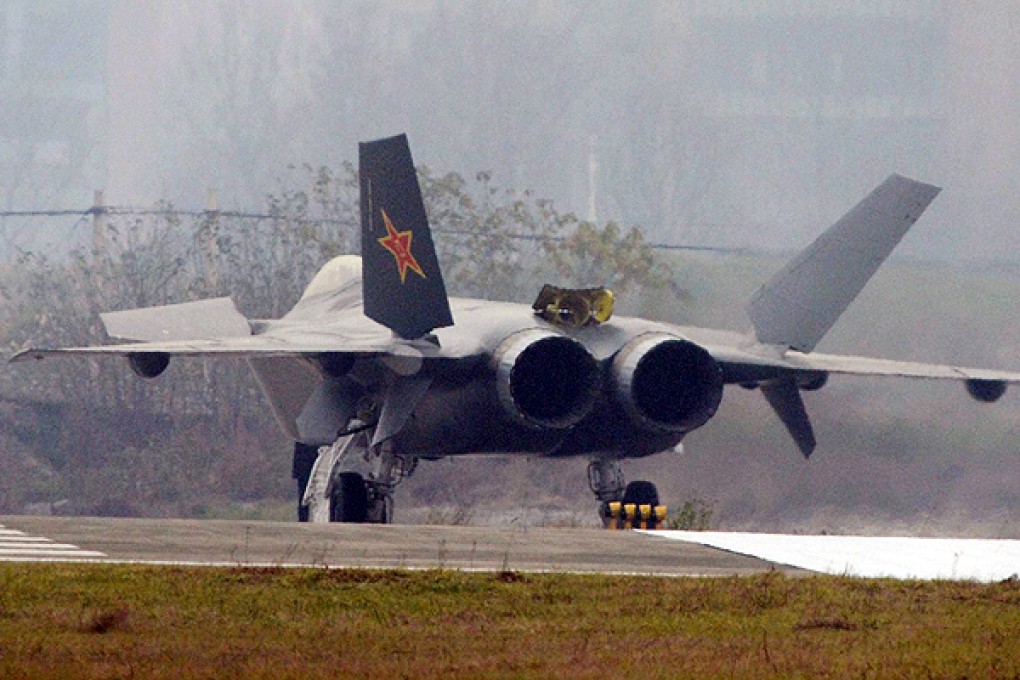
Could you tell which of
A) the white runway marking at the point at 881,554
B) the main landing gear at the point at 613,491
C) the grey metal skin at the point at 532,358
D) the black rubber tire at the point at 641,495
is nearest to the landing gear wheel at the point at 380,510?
the grey metal skin at the point at 532,358

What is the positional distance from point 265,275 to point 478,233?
4794mm

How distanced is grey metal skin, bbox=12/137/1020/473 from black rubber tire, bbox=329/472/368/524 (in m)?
0.51

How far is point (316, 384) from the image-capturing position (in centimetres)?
2592

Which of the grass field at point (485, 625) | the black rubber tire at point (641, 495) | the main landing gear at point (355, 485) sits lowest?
the black rubber tire at point (641, 495)

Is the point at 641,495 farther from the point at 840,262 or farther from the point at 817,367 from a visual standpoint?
the point at 840,262

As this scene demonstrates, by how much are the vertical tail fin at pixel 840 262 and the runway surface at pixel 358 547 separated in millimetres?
5934

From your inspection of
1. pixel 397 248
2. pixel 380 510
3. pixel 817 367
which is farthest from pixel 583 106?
pixel 397 248

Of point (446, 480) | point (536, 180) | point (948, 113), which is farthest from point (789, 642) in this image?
point (536, 180)

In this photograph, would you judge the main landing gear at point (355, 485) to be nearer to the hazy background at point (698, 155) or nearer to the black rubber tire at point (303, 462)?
the black rubber tire at point (303, 462)

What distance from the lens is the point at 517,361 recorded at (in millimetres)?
22312

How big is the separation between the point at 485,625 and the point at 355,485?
12.2 m

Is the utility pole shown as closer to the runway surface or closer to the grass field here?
the runway surface

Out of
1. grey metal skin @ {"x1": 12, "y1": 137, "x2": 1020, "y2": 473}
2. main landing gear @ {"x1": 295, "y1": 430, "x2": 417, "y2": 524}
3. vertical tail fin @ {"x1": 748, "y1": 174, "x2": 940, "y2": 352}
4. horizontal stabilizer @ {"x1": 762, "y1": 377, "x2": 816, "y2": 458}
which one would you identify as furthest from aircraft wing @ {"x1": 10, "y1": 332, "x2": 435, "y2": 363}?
horizontal stabilizer @ {"x1": 762, "y1": 377, "x2": 816, "y2": 458}

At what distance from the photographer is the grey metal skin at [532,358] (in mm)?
22516
